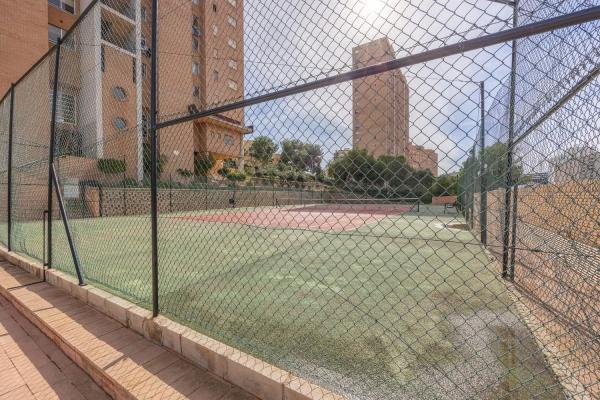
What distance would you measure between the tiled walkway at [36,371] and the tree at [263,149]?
182cm

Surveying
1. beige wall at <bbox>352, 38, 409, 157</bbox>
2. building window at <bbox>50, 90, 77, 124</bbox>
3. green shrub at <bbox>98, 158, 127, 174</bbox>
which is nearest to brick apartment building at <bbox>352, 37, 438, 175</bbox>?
beige wall at <bbox>352, 38, 409, 157</bbox>

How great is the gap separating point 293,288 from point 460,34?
2.73m

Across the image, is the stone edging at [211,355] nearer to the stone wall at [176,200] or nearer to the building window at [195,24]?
the building window at [195,24]

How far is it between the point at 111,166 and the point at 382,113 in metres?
4.24

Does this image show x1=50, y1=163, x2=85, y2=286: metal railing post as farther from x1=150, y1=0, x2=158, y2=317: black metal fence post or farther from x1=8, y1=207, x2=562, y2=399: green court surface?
x1=150, y1=0, x2=158, y2=317: black metal fence post

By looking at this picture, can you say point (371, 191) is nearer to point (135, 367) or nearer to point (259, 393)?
point (259, 393)

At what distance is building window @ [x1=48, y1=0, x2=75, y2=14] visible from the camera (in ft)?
51.0

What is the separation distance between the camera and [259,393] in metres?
1.50

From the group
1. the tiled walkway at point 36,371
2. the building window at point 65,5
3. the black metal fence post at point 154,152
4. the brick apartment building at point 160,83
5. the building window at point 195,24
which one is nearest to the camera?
the tiled walkway at point 36,371

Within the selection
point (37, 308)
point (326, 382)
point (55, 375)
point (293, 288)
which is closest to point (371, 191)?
point (326, 382)

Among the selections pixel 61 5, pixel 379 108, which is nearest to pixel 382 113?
pixel 379 108

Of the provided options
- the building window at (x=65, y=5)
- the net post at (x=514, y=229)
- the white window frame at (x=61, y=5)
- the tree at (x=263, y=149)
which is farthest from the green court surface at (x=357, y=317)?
the building window at (x=65, y=5)

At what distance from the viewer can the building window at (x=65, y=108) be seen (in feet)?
12.3

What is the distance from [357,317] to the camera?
2.47 m
